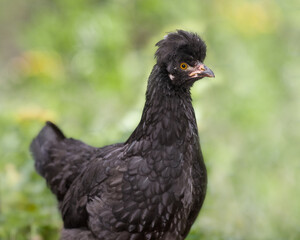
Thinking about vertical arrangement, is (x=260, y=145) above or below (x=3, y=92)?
below

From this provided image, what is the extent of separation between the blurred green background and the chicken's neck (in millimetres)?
1449

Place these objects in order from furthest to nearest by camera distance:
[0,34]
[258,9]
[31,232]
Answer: [0,34] → [258,9] → [31,232]

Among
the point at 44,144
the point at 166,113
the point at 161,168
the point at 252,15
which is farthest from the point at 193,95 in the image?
the point at 252,15

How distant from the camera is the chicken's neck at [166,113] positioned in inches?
144

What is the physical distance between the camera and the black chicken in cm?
360

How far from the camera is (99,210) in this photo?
379cm

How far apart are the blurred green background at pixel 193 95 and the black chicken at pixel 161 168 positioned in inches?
47.6

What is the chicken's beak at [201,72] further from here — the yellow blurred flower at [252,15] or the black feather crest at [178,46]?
the yellow blurred flower at [252,15]

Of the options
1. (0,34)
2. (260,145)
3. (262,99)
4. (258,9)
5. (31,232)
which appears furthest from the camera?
(0,34)

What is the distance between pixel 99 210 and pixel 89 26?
19.3 feet

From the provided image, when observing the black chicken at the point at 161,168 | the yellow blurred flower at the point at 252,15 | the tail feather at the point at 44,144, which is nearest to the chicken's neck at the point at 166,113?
the black chicken at the point at 161,168

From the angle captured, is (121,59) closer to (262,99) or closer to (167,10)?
(167,10)

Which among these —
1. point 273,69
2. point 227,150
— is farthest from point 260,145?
point 273,69

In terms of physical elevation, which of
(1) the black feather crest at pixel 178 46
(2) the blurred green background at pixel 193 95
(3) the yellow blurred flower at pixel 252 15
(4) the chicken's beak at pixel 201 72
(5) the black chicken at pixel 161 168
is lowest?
(5) the black chicken at pixel 161 168
